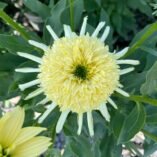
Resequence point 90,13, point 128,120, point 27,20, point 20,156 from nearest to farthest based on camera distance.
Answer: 1. point 20,156
2. point 128,120
3. point 90,13
4. point 27,20

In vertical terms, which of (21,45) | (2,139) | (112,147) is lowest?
(112,147)

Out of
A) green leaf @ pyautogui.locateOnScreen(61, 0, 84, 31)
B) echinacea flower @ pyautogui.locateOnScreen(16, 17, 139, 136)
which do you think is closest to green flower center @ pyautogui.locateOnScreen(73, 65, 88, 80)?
echinacea flower @ pyautogui.locateOnScreen(16, 17, 139, 136)

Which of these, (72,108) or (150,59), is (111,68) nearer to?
(72,108)

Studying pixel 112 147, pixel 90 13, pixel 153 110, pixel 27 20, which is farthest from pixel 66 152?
pixel 27 20

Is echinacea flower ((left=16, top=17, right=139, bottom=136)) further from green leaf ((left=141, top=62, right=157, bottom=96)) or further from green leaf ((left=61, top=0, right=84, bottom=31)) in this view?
green leaf ((left=61, top=0, right=84, bottom=31))

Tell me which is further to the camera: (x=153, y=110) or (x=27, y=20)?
(x=27, y=20)

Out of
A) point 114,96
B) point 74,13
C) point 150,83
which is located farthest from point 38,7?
point 150,83

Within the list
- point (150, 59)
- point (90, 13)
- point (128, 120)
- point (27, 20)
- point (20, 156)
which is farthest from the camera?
point (27, 20)
